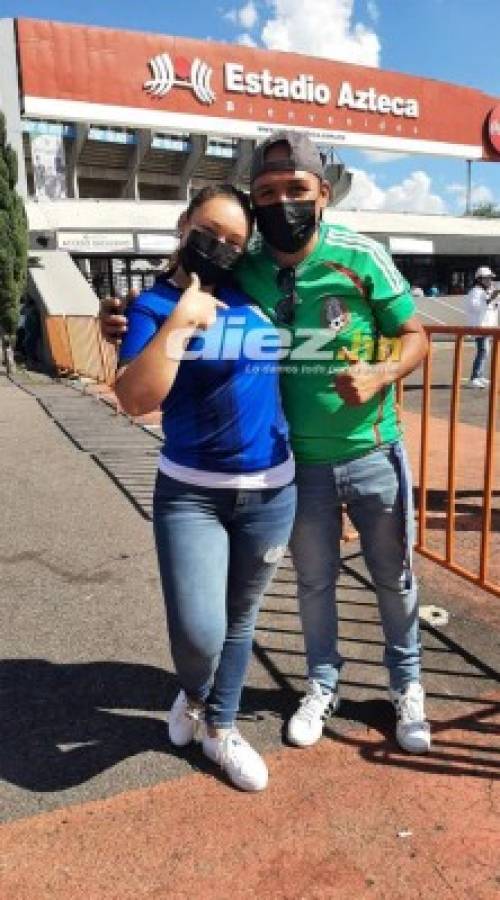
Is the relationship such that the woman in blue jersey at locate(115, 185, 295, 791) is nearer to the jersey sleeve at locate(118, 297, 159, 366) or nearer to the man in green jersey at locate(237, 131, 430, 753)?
the jersey sleeve at locate(118, 297, 159, 366)

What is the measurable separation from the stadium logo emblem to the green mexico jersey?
36.0m

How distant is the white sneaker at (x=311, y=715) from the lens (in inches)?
109

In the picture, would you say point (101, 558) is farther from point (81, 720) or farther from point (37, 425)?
point (37, 425)

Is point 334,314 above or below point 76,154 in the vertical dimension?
below

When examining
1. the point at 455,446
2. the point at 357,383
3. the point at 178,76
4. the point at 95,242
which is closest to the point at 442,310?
the point at 95,242

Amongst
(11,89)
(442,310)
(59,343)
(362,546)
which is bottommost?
(442,310)

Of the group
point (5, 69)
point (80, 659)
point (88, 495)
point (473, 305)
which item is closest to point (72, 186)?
point (5, 69)

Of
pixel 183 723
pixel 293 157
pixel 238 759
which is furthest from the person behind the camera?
pixel 183 723

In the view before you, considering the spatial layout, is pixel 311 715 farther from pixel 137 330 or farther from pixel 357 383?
pixel 137 330

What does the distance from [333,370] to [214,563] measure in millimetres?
722

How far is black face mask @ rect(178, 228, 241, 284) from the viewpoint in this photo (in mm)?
2176

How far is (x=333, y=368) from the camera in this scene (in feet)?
7.95

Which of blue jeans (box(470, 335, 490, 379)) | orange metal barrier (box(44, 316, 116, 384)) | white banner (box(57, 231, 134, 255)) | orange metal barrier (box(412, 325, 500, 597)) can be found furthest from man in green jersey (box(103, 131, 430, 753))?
white banner (box(57, 231, 134, 255))

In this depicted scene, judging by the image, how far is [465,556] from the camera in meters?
4.62
